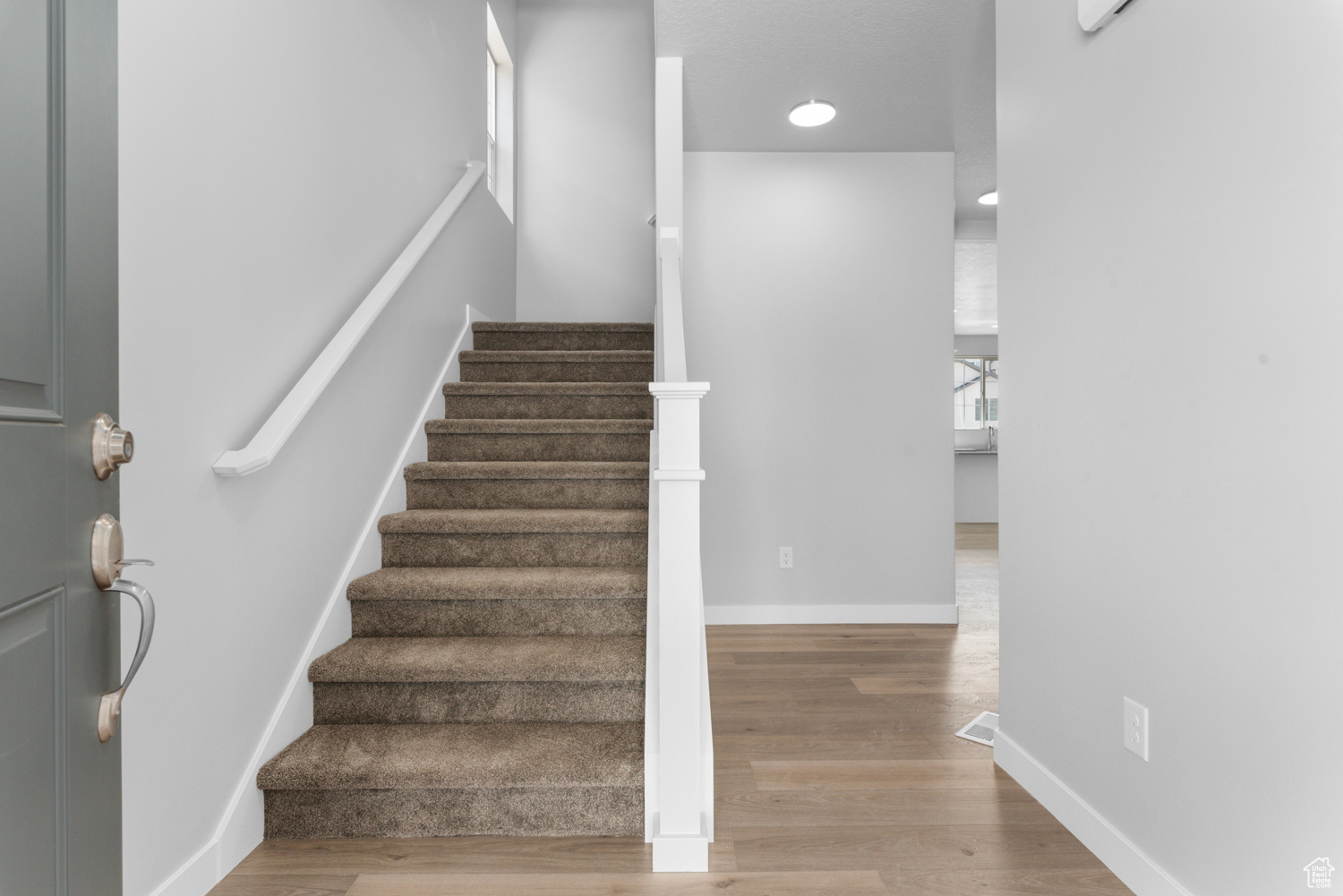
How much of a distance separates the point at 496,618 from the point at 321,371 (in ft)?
2.84

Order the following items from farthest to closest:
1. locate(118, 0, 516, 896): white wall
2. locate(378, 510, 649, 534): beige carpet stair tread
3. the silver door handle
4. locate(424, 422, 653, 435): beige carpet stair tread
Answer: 1. locate(424, 422, 653, 435): beige carpet stair tread
2. locate(378, 510, 649, 534): beige carpet stair tread
3. locate(118, 0, 516, 896): white wall
4. the silver door handle

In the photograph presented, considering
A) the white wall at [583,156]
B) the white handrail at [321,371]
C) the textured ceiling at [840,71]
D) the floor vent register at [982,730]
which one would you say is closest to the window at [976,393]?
the white wall at [583,156]

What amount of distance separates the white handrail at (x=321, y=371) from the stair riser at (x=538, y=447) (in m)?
0.72

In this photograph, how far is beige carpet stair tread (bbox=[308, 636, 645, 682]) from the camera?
1.84 m

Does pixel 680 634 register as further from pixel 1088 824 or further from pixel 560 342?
pixel 560 342

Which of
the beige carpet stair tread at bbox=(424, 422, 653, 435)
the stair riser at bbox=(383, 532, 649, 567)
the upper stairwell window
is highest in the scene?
the upper stairwell window

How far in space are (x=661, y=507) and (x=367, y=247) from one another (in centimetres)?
145

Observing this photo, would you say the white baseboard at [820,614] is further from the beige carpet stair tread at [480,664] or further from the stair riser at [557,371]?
the beige carpet stair tread at [480,664]

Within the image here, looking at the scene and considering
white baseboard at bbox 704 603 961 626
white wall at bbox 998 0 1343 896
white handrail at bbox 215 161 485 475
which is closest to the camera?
white wall at bbox 998 0 1343 896

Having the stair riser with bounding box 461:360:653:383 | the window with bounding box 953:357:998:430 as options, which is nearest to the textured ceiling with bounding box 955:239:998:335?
the window with bounding box 953:357:998:430

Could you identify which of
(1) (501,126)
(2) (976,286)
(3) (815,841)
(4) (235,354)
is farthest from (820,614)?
(2) (976,286)

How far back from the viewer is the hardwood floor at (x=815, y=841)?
1.45 m

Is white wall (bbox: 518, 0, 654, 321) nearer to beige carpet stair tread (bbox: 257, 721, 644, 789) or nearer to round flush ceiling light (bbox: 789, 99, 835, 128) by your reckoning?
round flush ceiling light (bbox: 789, 99, 835, 128)

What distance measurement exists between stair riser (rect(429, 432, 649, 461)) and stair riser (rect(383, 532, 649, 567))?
54cm
